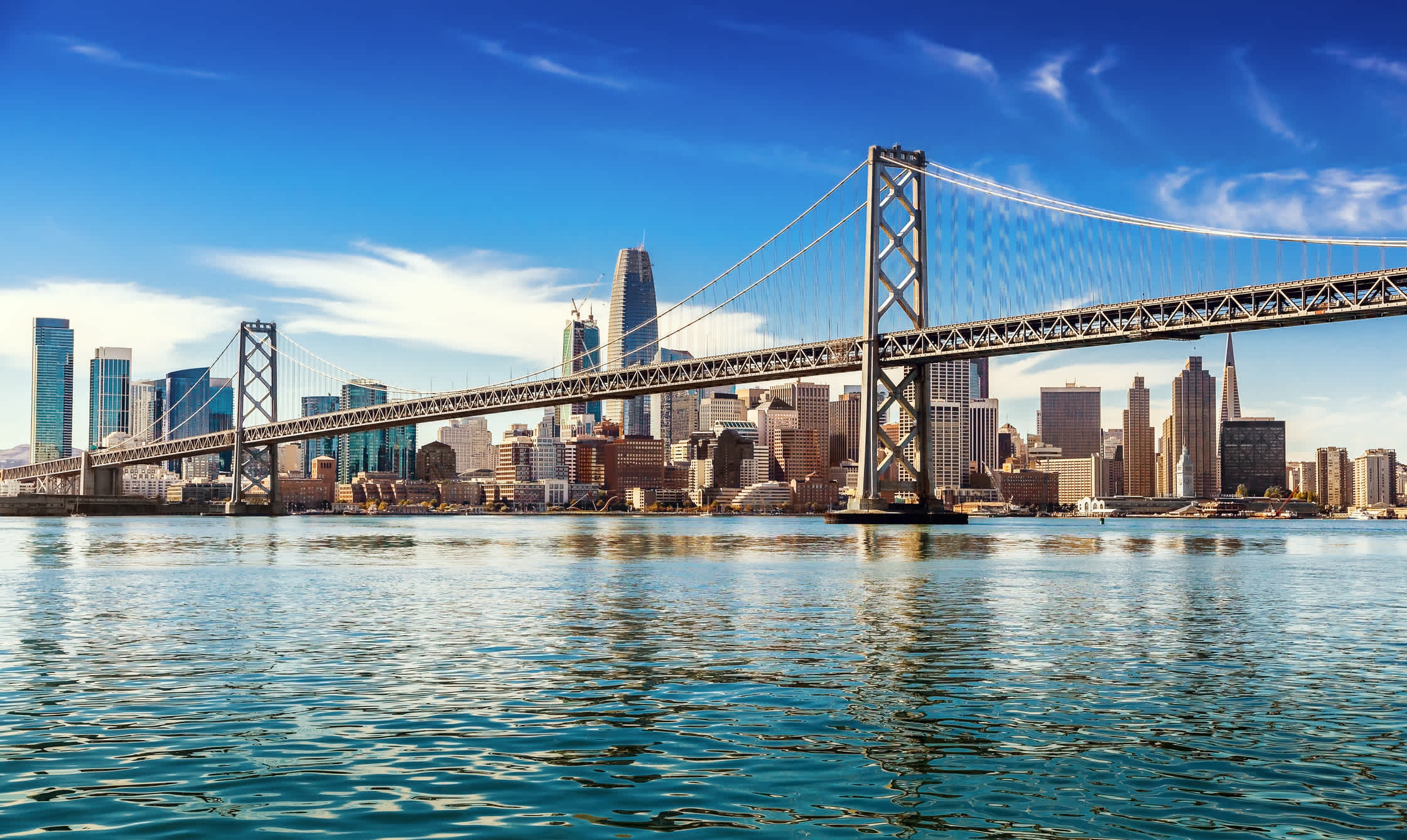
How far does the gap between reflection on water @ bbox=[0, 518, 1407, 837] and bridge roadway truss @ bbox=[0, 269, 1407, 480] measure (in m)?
39.7

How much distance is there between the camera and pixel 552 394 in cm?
9762

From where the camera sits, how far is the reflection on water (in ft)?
26.6

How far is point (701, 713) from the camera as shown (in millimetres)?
11531

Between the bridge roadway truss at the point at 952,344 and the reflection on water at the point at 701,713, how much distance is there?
39.7 metres

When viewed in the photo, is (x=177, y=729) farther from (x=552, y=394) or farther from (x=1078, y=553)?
(x=552, y=394)

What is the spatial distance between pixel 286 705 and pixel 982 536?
6274cm

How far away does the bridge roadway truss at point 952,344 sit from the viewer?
6194cm

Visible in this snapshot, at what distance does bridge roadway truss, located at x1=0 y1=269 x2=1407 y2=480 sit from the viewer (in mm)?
61938

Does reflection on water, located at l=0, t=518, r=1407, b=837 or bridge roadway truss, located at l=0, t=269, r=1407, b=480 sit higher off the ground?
bridge roadway truss, located at l=0, t=269, r=1407, b=480

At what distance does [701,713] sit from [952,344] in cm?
6812

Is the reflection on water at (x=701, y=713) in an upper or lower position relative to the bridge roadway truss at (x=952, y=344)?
lower

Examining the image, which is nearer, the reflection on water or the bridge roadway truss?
the reflection on water

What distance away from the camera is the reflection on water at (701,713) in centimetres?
811

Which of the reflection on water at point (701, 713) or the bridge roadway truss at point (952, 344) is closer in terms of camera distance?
the reflection on water at point (701, 713)
